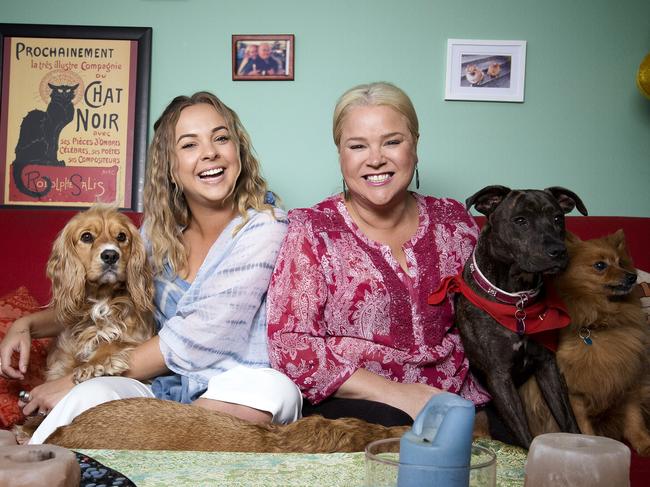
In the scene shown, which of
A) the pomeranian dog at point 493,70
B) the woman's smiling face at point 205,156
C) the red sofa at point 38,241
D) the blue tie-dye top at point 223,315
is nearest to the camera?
the blue tie-dye top at point 223,315

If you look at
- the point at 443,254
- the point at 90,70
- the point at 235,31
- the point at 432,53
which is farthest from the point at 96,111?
the point at 443,254

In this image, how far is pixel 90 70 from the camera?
314 cm

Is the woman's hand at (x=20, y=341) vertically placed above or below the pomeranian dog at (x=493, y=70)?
below

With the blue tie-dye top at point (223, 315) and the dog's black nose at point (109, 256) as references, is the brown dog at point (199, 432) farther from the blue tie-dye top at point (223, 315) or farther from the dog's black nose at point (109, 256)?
the dog's black nose at point (109, 256)

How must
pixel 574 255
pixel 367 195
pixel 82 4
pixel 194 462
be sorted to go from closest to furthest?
pixel 194 462, pixel 574 255, pixel 367 195, pixel 82 4

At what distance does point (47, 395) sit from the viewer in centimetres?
215

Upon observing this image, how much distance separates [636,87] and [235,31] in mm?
1808

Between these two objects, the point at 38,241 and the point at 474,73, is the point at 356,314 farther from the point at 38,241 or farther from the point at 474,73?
the point at 474,73

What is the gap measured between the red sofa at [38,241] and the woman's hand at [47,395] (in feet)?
1.61

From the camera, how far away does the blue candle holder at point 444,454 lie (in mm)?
605

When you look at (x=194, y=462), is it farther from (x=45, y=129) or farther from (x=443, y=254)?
(x=45, y=129)

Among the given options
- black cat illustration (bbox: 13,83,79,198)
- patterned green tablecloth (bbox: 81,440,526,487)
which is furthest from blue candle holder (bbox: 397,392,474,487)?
black cat illustration (bbox: 13,83,79,198)

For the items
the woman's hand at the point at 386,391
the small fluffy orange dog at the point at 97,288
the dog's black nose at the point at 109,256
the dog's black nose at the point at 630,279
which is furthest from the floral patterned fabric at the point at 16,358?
the dog's black nose at the point at 630,279

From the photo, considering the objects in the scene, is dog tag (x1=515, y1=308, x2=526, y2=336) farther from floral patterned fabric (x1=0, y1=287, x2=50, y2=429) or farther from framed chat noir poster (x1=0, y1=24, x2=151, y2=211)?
framed chat noir poster (x1=0, y1=24, x2=151, y2=211)
